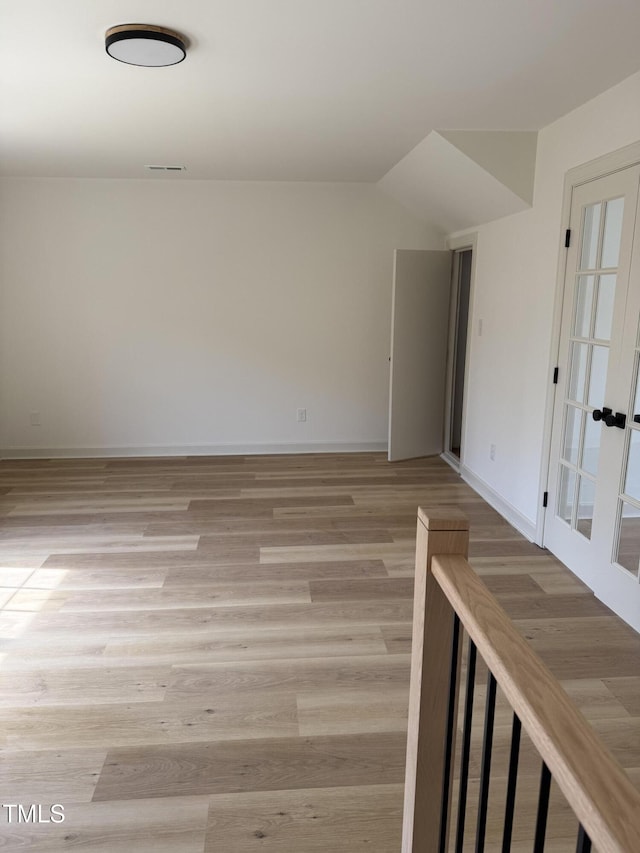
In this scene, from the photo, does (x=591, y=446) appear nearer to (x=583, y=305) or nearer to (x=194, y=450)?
(x=583, y=305)

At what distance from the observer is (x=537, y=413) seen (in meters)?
3.87

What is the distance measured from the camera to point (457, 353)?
584 centimetres

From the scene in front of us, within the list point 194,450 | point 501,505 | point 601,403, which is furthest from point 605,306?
point 194,450

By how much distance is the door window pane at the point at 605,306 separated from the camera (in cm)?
306

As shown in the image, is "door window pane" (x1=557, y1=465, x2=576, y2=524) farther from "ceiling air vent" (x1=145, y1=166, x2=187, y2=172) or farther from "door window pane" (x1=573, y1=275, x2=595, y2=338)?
"ceiling air vent" (x1=145, y1=166, x2=187, y2=172)

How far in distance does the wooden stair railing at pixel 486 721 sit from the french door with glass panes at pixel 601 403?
5.99 feet

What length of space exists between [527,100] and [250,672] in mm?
3053

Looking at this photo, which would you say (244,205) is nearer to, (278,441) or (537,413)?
(278,441)

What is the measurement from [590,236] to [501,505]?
1929 mm

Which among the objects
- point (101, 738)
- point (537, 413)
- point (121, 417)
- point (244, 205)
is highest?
point (244, 205)

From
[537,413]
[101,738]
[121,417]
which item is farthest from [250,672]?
[121,417]

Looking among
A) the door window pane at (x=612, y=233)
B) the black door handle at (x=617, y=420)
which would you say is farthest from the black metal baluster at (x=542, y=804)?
the door window pane at (x=612, y=233)

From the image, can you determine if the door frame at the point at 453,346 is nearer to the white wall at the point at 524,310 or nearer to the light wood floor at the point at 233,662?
the white wall at the point at 524,310

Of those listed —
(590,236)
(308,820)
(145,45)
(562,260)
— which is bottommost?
(308,820)
